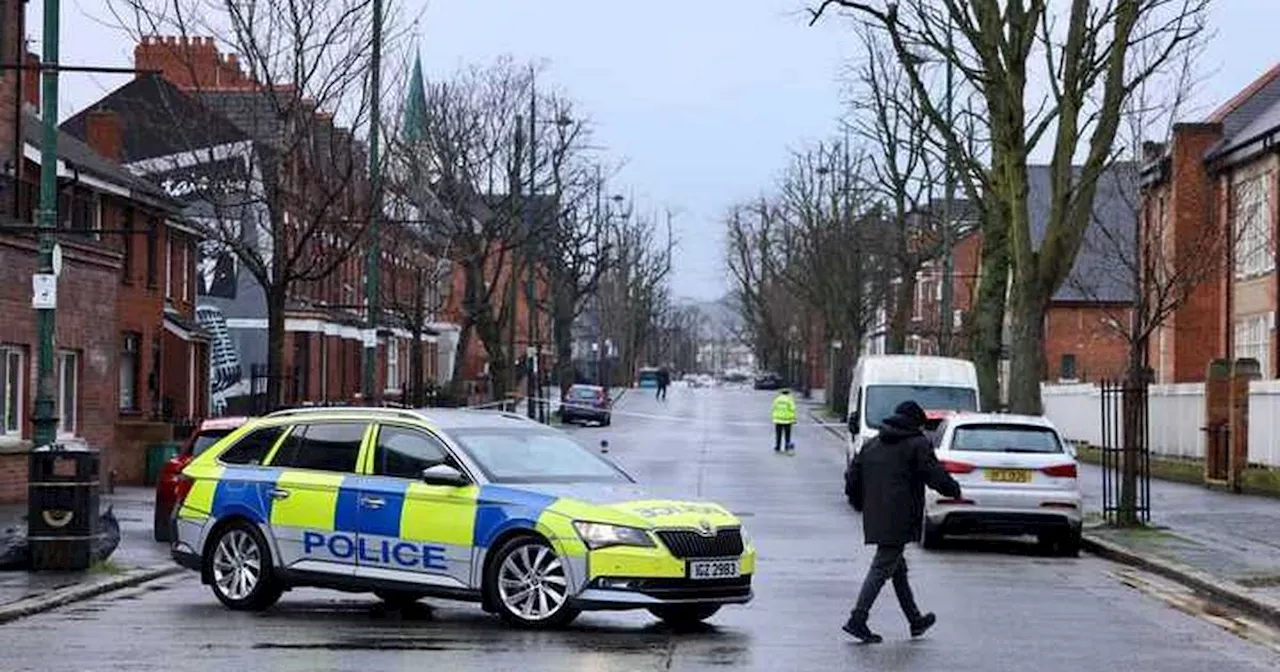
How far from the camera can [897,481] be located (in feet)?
43.8

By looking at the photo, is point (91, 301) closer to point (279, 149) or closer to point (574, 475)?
point (279, 149)

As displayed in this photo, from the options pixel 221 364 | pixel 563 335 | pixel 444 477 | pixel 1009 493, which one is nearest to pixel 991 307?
pixel 1009 493

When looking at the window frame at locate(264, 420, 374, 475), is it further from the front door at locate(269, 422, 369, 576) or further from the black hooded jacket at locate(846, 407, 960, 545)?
the black hooded jacket at locate(846, 407, 960, 545)

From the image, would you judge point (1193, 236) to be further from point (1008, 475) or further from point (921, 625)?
point (921, 625)

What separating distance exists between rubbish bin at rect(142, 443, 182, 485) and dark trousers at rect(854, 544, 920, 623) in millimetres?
20771

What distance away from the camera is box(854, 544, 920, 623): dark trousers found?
13117mm

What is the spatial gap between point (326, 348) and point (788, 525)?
33058 mm

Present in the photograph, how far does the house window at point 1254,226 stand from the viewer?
44531 millimetres

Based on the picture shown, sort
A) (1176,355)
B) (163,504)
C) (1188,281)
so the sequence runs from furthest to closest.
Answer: (1176,355) → (1188,281) → (163,504)

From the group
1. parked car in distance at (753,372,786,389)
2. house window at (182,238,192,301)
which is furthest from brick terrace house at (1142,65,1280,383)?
parked car in distance at (753,372,786,389)

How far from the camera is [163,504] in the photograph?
21.0 meters

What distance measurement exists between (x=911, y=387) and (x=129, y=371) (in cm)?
1766

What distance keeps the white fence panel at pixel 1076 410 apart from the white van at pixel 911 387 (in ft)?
49.3

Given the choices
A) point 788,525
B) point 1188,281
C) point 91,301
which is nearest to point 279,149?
point 91,301
